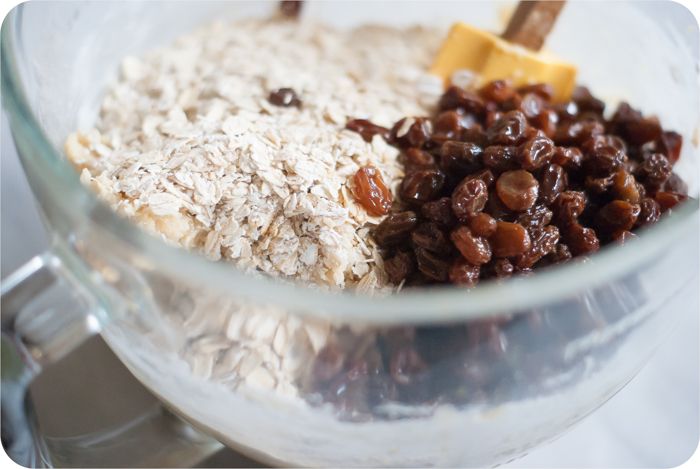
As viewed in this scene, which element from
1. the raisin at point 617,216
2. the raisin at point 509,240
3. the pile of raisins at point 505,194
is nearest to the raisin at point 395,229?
the pile of raisins at point 505,194

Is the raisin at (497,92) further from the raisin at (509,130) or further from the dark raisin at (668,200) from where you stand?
the dark raisin at (668,200)

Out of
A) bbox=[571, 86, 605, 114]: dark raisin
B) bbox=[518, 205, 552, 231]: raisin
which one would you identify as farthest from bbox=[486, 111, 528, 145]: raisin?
bbox=[571, 86, 605, 114]: dark raisin

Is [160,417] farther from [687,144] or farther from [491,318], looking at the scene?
[687,144]

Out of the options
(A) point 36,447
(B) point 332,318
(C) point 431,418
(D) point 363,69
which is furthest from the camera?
(D) point 363,69

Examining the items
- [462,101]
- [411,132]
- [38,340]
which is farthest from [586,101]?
[38,340]

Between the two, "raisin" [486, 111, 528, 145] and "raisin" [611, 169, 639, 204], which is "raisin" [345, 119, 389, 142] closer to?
"raisin" [486, 111, 528, 145]

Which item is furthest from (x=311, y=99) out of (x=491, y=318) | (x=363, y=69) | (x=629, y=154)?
(x=491, y=318)
